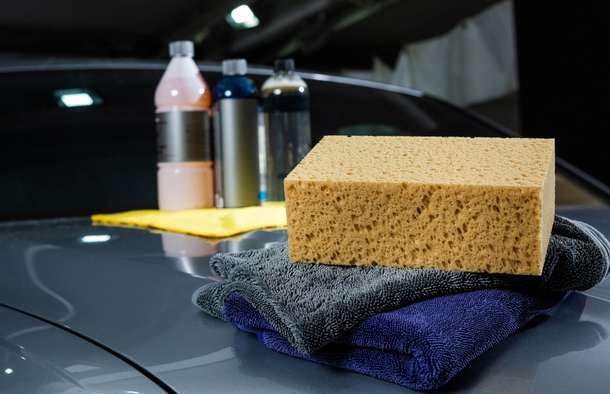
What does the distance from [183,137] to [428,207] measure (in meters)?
0.79

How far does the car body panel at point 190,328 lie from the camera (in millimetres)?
498

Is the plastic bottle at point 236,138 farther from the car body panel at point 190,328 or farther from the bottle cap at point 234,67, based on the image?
the car body panel at point 190,328

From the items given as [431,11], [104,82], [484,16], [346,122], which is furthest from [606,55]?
[104,82]

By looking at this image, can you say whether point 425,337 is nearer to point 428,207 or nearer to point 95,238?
point 428,207

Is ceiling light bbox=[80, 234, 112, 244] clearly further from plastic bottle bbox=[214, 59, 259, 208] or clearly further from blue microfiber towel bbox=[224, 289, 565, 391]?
blue microfiber towel bbox=[224, 289, 565, 391]

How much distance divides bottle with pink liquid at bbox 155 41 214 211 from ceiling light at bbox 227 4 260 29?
284 centimetres

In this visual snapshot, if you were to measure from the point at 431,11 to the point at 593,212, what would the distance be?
390 cm

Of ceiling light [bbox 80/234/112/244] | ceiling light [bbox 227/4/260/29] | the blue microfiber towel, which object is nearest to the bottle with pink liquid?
ceiling light [bbox 80/234/112/244]

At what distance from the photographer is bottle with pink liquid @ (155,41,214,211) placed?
4.15 ft

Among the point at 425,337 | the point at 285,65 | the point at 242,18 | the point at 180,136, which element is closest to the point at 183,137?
the point at 180,136

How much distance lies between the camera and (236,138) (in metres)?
1.26

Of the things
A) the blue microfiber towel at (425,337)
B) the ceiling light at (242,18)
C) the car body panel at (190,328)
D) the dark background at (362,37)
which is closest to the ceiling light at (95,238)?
the car body panel at (190,328)

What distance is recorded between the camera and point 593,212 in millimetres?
1183

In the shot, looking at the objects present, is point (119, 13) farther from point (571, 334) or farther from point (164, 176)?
point (571, 334)
